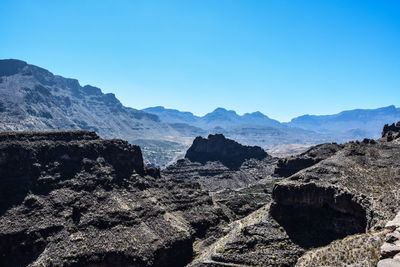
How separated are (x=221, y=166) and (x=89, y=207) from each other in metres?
102

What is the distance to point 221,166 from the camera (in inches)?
6117

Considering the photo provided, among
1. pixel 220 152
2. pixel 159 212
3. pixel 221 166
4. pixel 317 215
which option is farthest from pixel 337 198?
pixel 220 152

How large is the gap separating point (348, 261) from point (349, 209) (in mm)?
13356

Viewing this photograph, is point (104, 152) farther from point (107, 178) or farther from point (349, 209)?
point (349, 209)

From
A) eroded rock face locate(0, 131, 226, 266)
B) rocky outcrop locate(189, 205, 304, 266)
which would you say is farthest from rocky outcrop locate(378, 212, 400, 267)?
eroded rock face locate(0, 131, 226, 266)

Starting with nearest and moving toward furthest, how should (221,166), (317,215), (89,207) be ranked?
(317,215) → (89,207) → (221,166)

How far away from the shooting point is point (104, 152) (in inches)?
2800

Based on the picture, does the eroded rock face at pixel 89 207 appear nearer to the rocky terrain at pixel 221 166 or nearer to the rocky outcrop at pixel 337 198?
the rocky outcrop at pixel 337 198

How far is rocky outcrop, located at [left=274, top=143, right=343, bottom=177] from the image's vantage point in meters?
111

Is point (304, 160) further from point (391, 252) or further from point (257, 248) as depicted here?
point (391, 252)

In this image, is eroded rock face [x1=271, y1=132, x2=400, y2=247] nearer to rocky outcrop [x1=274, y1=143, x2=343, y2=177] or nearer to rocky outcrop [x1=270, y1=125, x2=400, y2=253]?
rocky outcrop [x1=270, y1=125, x2=400, y2=253]

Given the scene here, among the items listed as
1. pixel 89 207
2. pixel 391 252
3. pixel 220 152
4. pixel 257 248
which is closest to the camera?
pixel 391 252

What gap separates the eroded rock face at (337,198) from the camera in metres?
42.1

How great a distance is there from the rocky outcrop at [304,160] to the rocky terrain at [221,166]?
9.25 metres
